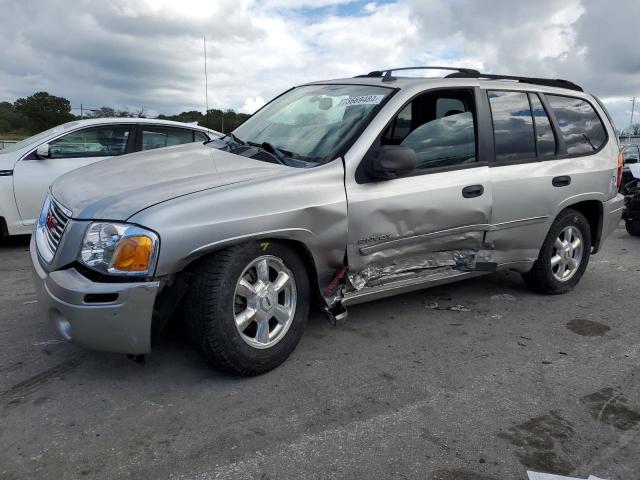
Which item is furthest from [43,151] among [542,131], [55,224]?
[542,131]

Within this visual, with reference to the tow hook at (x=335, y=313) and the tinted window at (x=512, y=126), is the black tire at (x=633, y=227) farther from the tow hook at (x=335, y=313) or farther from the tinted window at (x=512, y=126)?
the tow hook at (x=335, y=313)

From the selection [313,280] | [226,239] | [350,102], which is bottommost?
[313,280]

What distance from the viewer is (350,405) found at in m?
2.93

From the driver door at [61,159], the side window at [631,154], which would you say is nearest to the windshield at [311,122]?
the driver door at [61,159]

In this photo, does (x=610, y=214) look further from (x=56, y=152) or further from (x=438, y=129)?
(x=56, y=152)

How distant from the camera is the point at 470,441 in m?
2.63

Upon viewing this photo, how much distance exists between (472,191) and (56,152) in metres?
4.91

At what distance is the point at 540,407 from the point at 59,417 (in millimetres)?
2506

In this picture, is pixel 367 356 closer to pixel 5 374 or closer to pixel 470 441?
pixel 470 441

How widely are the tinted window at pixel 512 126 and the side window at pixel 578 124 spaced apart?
0.43 meters

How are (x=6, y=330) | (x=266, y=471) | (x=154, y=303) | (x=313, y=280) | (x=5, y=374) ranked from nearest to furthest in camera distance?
1. (x=266, y=471)
2. (x=154, y=303)
3. (x=5, y=374)
4. (x=313, y=280)
5. (x=6, y=330)

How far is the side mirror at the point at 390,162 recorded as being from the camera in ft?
11.3

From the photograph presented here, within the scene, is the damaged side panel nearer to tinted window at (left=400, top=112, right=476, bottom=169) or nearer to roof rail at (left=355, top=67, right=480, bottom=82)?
tinted window at (left=400, top=112, right=476, bottom=169)

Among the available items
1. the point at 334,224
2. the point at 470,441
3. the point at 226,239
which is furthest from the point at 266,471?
the point at 334,224
